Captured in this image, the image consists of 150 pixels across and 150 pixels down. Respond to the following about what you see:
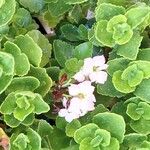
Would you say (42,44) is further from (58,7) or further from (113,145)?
(113,145)

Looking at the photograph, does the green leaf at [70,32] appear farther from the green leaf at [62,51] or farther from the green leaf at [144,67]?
the green leaf at [144,67]

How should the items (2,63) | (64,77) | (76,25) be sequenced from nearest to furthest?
(2,63)
(64,77)
(76,25)

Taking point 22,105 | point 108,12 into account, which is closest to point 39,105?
point 22,105

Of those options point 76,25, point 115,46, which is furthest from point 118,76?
point 76,25

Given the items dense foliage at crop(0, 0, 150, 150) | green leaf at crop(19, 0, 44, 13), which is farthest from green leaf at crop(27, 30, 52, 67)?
green leaf at crop(19, 0, 44, 13)

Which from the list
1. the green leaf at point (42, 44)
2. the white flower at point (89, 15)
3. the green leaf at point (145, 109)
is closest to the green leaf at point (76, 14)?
the white flower at point (89, 15)

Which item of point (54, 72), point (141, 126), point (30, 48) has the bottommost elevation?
point (141, 126)

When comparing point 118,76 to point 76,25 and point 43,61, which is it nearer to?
point 43,61
